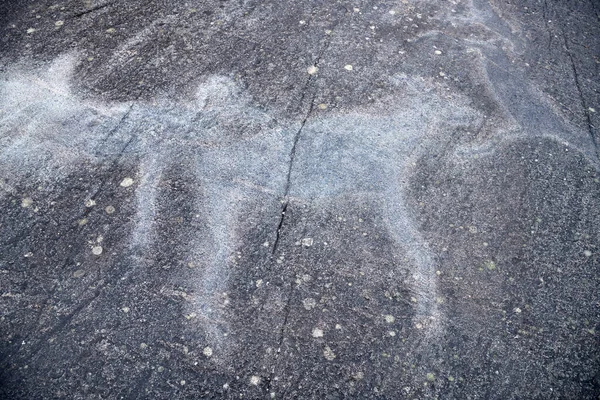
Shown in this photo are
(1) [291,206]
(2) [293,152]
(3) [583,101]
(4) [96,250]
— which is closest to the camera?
(4) [96,250]

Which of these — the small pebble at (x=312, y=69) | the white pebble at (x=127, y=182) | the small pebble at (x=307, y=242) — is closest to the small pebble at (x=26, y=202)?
the white pebble at (x=127, y=182)

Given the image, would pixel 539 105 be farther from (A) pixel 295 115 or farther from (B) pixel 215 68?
(B) pixel 215 68

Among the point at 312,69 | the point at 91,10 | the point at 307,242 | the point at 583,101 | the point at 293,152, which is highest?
the point at 91,10

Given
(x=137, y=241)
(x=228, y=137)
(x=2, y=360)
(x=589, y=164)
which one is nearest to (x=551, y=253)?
(x=589, y=164)

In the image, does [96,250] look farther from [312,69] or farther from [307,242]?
[312,69]

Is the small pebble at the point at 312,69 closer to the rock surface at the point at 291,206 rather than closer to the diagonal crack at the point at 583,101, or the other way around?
the rock surface at the point at 291,206

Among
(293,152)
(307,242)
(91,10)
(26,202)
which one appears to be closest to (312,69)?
(293,152)

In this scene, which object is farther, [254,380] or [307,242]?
[307,242]

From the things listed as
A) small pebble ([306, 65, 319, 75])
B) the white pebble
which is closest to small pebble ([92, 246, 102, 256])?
the white pebble

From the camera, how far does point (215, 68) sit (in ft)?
14.7

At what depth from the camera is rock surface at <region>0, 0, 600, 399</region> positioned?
275cm

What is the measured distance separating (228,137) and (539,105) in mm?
2902

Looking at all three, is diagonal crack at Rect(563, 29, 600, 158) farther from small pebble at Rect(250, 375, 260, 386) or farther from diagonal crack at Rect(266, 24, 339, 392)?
small pebble at Rect(250, 375, 260, 386)

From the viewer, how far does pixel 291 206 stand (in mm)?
3486
